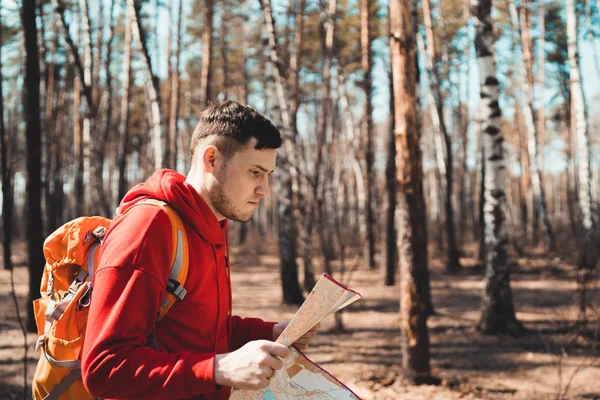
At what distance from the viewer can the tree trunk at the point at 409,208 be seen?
16.9ft

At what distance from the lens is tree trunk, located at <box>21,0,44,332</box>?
261 inches

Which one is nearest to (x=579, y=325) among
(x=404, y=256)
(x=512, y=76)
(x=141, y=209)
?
(x=404, y=256)

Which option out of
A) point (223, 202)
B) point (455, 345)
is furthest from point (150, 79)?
point (223, 202)

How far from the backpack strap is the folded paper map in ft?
1.04

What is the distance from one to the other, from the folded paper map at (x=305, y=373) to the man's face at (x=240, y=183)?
35 centimetres

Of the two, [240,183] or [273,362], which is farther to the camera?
[240,183]

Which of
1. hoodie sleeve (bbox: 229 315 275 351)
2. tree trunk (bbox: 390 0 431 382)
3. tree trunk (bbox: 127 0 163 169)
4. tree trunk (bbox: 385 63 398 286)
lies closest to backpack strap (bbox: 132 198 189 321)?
hoodie sleeve (bbox: 229 315 275 351)

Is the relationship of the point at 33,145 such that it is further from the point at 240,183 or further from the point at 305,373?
the point at 305,373

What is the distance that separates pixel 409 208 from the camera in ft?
17.1

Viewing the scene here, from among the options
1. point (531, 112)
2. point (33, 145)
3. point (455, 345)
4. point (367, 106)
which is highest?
point (531, 112)

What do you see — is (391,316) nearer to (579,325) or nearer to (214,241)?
(579,325)

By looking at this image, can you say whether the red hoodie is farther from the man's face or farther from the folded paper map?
the folded paper map

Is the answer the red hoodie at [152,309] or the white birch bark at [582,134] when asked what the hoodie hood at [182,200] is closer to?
the red hoodie at [152,309]

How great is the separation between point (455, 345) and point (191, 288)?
6.11 metres
